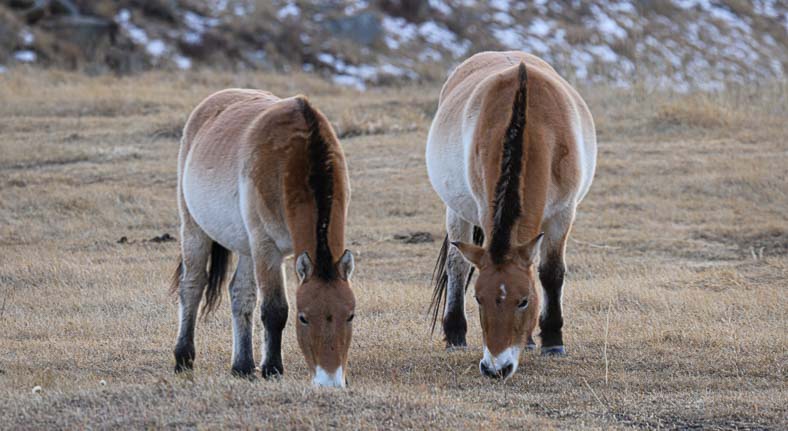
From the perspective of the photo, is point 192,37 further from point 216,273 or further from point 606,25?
point 216,273

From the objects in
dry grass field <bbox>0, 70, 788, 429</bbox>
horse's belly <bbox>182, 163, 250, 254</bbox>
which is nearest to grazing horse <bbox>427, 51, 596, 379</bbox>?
dry grass field <bbox>0, 70, 788, 429</bbox>

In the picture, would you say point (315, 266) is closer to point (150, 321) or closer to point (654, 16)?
point (150, 321)

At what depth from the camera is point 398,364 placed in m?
6.69

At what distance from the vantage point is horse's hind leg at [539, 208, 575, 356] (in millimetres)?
6633

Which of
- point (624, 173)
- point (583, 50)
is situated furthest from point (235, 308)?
point (583, 50)

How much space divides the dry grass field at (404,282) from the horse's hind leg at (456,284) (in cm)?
17

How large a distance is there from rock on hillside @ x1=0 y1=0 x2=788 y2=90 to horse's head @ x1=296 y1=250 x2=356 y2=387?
→ 15293 mm

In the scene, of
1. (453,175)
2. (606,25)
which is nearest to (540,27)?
(606,25)

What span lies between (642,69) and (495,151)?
19.9m

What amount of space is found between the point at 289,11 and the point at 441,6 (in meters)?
4.70

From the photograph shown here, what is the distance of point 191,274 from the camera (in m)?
6.66

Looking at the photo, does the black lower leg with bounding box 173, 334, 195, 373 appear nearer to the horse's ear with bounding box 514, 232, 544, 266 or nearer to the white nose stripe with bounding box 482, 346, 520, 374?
the white nose stripe with bounding box 482, 346, 520, 374

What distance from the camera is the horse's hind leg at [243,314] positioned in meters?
6.29

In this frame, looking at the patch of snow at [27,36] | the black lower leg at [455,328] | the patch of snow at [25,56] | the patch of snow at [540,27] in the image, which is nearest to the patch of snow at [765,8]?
the patch of snow at [540,27]
